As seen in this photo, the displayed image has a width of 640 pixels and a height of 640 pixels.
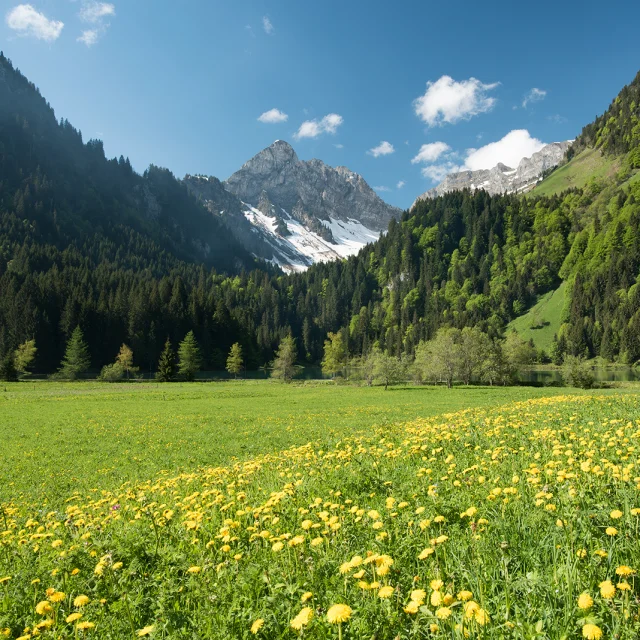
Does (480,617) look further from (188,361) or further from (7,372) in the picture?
(7,372)

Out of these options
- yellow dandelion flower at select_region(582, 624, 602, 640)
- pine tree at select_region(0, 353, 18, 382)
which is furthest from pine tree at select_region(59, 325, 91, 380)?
yellow dandelion flower at select_region(582, 624, 602, 640)

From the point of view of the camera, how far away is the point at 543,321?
177625 mm

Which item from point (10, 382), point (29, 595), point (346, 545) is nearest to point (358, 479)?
point (346, 545)

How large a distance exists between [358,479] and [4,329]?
421ft

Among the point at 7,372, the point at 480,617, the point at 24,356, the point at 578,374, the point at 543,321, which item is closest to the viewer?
the point at 480,617

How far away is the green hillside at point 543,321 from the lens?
169 m

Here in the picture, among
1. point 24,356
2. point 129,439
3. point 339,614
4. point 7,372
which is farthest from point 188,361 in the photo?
point 339,614

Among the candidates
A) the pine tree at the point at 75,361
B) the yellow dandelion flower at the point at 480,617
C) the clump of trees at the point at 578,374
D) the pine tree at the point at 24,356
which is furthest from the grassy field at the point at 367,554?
the pine tree at the point at 24,356

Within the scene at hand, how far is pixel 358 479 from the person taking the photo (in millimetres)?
7398

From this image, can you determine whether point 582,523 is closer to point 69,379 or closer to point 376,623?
point 376,623

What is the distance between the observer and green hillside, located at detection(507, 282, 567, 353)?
16938 centimetres

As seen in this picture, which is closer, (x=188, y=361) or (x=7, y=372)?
(x=7, y=372)

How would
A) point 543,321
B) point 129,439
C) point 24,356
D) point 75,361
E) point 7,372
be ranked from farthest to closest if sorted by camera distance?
point 543,321
point 75,361
point 24,356
point 7,372
point 129,439

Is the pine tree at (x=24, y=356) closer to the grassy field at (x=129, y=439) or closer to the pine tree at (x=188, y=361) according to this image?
the pine tree at (x=188, y=361)
